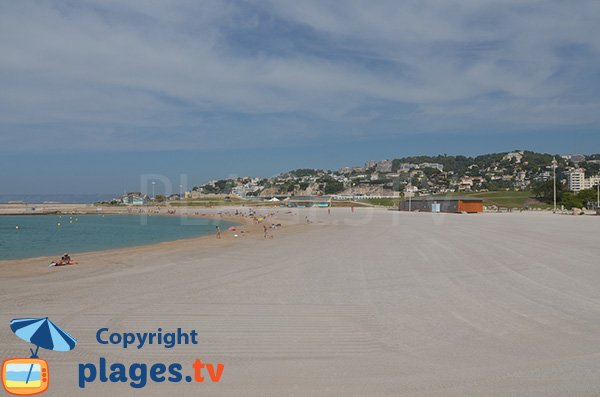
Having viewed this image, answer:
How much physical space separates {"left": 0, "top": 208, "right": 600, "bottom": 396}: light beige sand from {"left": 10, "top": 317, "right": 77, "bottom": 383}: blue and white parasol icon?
0.14m

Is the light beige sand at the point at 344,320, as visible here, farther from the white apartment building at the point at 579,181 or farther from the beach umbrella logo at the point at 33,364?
the white apartment building at the point at 579,181

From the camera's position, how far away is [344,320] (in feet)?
25.6

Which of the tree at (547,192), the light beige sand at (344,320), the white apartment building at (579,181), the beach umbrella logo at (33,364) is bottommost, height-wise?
the light beige sand at (344,320)

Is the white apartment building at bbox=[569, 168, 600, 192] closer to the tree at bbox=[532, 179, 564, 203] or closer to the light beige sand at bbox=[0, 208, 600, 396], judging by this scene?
the tree at bbox=[532, 179, 564, 203]

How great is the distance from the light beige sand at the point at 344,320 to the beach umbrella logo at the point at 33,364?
0.45ft

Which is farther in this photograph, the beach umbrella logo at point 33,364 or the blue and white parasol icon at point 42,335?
the blue and white parasol icon at point 42,335

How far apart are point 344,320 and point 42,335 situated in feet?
13.9

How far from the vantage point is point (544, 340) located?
21.8ft

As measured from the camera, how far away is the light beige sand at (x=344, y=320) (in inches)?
206

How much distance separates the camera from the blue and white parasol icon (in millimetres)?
5645

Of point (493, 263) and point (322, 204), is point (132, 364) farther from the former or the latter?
point (322, 204)

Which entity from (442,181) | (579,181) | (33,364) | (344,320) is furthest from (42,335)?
(442,181)

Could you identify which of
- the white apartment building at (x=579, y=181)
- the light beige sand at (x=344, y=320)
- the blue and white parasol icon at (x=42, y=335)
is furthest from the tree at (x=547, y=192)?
the blue and white parasol icon at (x=42, y=335)

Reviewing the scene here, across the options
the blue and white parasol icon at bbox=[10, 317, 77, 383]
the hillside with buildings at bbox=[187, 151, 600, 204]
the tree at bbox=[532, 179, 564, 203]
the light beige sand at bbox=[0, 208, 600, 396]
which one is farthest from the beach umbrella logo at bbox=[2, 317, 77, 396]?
the hillside with buildings at bbox=[187, 151, 600, 204]
